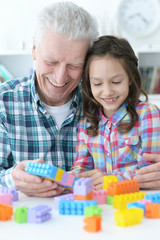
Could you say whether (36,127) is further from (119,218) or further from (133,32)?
(133,32)

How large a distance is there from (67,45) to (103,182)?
1.81ft

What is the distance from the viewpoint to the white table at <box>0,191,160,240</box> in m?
0.83

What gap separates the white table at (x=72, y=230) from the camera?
2.73 feet

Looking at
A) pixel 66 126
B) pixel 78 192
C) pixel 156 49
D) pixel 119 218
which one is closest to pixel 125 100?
pixel 66 126

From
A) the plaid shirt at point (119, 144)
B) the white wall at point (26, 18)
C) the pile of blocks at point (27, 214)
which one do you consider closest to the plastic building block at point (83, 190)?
the pile of blocks at point (27, 214)

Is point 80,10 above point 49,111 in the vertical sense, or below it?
above

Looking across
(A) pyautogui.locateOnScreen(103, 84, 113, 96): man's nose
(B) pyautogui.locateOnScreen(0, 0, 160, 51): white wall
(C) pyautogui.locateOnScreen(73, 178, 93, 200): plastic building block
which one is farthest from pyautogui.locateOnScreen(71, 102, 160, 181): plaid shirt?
(B) pyautogui.locateOnScreen(0, 0, 160, 51): white wall

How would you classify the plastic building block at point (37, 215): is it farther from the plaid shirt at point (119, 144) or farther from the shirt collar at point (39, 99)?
the shirt collar at point (39, 99)

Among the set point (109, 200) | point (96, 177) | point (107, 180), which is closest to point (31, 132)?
point (96, 177)

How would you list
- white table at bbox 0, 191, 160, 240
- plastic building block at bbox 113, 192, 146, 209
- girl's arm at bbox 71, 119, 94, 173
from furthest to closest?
girl's arm at bbox 71, 119, 94, 173, plastic building block at bbox 113, 192, 146, 209, white table at bbox 0, 191, 160, 240

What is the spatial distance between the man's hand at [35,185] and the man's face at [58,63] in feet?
1.43

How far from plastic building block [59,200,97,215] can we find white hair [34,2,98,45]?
702 millimetres

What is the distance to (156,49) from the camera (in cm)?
354

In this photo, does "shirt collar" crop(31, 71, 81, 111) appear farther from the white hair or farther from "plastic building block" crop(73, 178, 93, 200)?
"plastic building block" crop(73, 178, 93, 200)
